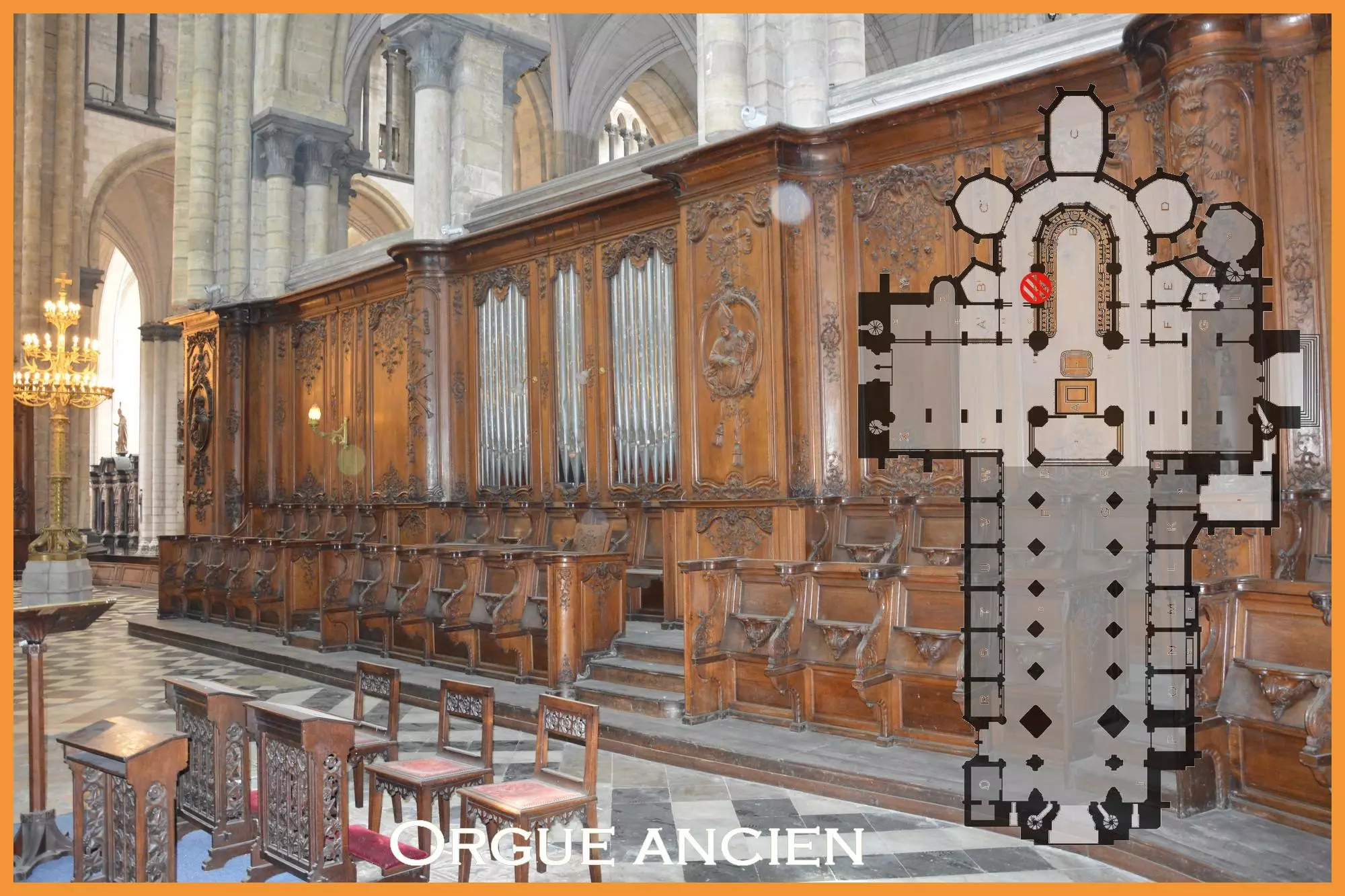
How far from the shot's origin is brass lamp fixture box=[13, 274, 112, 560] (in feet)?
38.5

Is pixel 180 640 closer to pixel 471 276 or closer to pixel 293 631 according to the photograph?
pixel 293 631

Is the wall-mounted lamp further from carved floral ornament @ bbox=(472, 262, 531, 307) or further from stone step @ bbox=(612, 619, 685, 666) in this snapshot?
stone step @ bbox=(612, 619, 685, 666)

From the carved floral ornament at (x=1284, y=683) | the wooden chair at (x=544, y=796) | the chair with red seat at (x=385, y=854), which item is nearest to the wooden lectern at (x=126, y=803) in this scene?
the chair with red seat at (x=385, y=854)

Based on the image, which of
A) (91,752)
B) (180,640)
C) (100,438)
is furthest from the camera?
(100,438)

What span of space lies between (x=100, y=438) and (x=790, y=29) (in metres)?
31.0

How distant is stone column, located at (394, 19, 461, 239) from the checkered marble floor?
210 inches

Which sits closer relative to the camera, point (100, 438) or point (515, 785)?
point (515, 785)

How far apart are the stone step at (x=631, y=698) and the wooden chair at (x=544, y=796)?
2.07 metres

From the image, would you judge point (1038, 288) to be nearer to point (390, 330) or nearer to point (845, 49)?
point (845, 49)

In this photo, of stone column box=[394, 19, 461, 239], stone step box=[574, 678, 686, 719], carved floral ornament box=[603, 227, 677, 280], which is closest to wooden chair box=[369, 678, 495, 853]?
stone step box=[574, 678, 686, 719]

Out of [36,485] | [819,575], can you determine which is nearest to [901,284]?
[819,575]

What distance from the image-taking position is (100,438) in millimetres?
31969

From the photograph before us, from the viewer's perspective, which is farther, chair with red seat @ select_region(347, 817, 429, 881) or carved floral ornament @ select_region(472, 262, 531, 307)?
carved floral ornament @ select_region(472, 262, 531, 307)

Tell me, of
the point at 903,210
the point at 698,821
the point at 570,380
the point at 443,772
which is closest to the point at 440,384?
the point at 570,380
